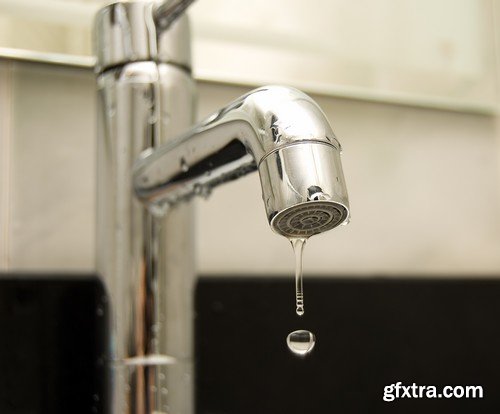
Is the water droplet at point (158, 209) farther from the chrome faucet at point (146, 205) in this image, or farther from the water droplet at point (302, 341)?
the water droplet at point (302, 341)

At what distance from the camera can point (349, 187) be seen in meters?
0.73

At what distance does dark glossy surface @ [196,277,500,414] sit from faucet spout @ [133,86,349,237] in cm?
23

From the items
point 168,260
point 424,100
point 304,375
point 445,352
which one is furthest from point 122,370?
point 424,100

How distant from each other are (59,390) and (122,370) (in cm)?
11

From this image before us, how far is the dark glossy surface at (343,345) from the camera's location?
61 centimetres

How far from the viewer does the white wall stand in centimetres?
60

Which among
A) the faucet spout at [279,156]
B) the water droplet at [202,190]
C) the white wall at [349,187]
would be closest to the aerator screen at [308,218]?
the faucet spout at [279,156]

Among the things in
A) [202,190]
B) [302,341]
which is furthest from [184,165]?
[302,341]

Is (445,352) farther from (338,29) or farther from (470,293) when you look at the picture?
(338,29)

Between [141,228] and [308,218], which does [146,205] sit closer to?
[141,228]

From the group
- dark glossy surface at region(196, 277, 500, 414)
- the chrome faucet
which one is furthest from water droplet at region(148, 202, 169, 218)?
dark glossy surface at region(196, 277, 500, 414)

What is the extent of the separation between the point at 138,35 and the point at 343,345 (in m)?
0.33

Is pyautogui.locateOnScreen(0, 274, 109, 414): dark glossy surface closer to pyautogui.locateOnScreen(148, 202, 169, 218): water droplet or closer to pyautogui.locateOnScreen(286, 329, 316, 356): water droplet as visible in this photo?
pyautogui.locateOnScreen(148, 202, 169, 218): water droplet

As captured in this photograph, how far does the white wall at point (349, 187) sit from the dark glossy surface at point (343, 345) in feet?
0.16
